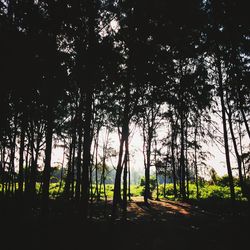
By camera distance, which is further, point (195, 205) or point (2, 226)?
point (195, 205)

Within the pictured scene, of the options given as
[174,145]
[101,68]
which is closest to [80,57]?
[101,68]

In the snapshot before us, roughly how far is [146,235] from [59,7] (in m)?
9.81

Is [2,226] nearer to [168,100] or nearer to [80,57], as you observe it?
[80,57]

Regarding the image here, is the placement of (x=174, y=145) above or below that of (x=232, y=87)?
below

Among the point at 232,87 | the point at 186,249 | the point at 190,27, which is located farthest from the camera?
the point at 232,87

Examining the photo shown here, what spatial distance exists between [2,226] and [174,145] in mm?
17433

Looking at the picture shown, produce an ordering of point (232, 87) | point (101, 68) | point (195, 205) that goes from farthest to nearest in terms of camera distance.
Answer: point (195, 205), point (232, 87), point (101, 68)

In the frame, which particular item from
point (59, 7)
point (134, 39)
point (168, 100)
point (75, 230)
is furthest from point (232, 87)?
point (75, 230)

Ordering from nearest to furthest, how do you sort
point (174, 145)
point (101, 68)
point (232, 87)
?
1. point (101, 68)
2. point (232, 87)
3. point (174, 145)

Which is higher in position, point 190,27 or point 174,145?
point 190,27

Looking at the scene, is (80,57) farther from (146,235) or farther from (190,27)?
(146,235)

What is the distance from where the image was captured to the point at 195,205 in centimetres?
1730

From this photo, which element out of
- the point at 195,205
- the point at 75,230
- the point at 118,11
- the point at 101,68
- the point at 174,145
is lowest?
the point at 195,205

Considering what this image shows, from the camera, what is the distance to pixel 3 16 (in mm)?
6754
